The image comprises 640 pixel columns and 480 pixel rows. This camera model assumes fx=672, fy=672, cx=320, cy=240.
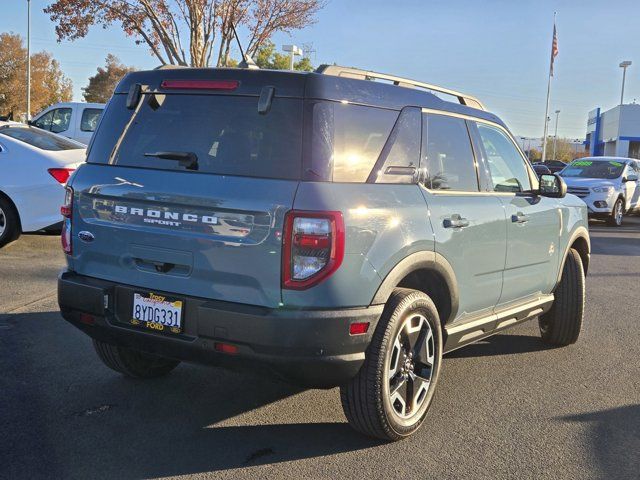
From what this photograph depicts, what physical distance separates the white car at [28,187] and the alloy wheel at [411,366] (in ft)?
20.1

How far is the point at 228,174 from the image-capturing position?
11.1 feet

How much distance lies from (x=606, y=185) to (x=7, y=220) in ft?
44.0

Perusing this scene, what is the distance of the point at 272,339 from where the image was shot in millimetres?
3154

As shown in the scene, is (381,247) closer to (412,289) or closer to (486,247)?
(412,289)

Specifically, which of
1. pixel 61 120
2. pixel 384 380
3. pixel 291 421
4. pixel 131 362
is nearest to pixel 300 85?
pixel 384 380

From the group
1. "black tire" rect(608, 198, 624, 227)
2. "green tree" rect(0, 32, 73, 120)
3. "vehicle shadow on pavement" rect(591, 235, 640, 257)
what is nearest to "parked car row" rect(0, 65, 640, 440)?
"vehicle shadow on pavement" rect(591, 235, 640, 257)

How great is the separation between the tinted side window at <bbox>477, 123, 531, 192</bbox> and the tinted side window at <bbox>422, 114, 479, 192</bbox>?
0.94 ft

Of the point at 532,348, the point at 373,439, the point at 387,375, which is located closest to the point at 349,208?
the point at 387,375

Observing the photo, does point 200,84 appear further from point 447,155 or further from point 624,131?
point 624,131

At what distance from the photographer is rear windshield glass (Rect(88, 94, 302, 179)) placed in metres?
3.34

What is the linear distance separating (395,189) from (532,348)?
111 inches

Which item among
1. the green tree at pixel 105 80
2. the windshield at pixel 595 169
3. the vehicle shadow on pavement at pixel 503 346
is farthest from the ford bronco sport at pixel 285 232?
the green tree at pixel 105 80

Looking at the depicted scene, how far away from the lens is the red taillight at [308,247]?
10.3 ft

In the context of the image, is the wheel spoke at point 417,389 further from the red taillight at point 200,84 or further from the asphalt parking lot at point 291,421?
the red taillight at point 200,84
